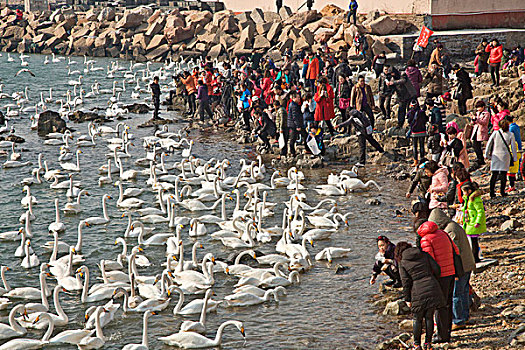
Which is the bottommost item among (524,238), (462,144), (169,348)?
(169,348)

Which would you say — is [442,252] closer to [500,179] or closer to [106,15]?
[500,179]

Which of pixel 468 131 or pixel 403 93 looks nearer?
pixel 468 131

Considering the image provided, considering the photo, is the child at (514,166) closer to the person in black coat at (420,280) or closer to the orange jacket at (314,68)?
the person in black coat at (420,280)

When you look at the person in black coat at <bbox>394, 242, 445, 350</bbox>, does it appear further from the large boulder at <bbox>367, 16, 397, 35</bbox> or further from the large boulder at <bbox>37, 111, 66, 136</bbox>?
the large boulder at <bbox>367, 16, 397, 35</bbox>

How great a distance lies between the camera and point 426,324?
879cm

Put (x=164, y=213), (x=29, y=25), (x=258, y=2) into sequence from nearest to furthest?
(x=164, y=213)
(x=258, y=2)
(x=29, y=25)

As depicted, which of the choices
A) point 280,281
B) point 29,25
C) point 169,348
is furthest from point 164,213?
point 29,25

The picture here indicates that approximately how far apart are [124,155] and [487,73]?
14.0 m

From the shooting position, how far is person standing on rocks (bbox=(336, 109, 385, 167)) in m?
19.1

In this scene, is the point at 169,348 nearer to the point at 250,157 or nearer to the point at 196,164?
the point at 196,164

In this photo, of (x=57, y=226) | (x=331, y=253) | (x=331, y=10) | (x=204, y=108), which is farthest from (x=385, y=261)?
(x=331, y=10)

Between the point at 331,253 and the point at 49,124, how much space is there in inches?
703

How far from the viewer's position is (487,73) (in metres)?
26.1

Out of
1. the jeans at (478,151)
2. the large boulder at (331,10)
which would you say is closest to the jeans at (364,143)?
the jeans at (478,151)
